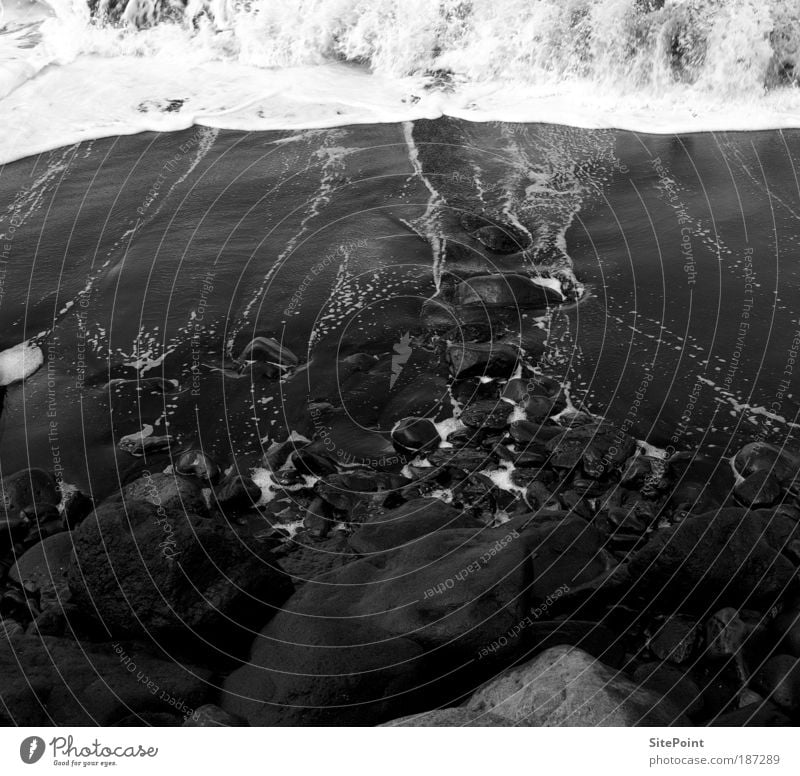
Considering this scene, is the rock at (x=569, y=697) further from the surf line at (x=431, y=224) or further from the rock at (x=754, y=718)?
the surf line at (x=431, y=224)

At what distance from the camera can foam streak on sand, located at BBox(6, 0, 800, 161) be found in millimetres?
17375

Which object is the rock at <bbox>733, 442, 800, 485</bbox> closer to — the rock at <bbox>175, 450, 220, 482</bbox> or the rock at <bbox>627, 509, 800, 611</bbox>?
the rock at <bbox>627, 509, 800, 611</bbox>

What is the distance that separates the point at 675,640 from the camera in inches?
→ 252

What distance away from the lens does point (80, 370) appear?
1028 centimetres

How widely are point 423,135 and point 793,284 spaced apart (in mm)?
7867

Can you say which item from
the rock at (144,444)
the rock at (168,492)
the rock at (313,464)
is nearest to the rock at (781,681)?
the rock at (313,464)

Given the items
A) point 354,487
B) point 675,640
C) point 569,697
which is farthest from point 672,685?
point 354,487

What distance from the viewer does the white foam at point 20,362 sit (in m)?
10.2

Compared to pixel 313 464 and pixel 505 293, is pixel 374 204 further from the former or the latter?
pixel 313 464

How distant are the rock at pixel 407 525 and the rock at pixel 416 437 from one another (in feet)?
3.60

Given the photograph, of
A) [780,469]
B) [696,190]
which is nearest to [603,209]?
[696,190]

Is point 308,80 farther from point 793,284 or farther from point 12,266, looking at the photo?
point 793,284
